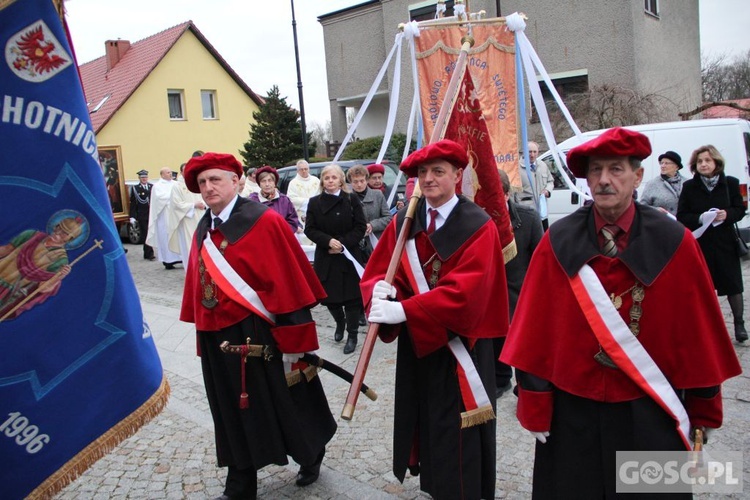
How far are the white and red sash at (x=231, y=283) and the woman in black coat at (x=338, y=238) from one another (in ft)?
9.23

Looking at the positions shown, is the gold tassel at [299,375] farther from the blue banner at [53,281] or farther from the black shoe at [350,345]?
the black shoe at [350,345]

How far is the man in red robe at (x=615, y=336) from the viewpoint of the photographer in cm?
219

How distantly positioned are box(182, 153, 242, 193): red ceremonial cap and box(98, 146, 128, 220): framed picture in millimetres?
12495

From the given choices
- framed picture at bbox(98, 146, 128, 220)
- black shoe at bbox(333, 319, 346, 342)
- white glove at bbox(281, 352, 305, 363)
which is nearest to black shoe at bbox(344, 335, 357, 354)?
black shoe at bbox(333, 319, 346, 342)

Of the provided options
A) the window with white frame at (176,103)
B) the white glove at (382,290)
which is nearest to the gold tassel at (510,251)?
the white glove at (382,290)

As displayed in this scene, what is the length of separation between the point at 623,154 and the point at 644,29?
19136mm

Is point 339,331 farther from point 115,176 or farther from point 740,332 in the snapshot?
point 115,176

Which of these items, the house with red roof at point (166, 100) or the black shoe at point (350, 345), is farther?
the house with red roof at point (166, 100)

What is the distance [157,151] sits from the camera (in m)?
25.8

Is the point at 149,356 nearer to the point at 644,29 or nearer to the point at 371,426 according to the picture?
the point at 371,426

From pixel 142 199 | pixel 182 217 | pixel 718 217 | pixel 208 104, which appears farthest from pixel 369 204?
pixel 208 104

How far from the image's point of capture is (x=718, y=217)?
227 inches

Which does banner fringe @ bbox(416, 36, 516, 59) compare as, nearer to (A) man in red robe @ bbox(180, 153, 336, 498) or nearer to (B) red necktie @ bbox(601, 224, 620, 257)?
(A) man in red robe @ bbox(180, 153, 336, 498)

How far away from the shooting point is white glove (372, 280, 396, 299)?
9.85 feet
